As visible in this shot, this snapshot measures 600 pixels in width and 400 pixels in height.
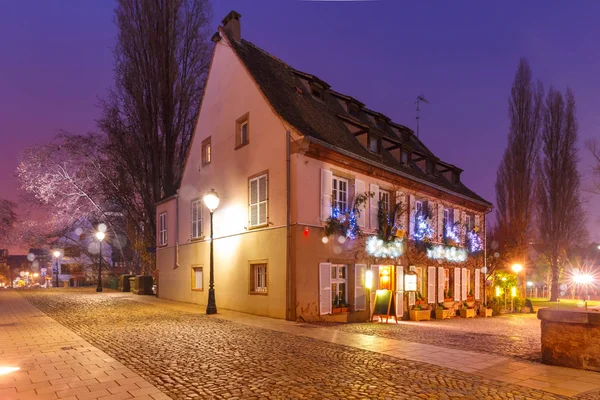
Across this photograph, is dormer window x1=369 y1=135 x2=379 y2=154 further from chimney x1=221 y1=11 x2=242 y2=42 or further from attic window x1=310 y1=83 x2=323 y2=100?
chimney x1=221 y1=11 x2=242 y2=42

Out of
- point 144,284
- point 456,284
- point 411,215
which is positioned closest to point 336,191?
point 411,215

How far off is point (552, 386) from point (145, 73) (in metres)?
27.9

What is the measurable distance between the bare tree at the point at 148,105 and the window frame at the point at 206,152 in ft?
27.4

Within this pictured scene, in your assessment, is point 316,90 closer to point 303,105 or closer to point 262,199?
point 303,105

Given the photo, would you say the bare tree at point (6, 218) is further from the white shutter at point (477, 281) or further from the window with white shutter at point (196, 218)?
the white shutter at point (477, 281)

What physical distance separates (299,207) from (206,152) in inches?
314

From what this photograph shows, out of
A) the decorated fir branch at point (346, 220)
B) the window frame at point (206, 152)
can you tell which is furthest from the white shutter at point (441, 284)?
the window frame at point (206, 152)

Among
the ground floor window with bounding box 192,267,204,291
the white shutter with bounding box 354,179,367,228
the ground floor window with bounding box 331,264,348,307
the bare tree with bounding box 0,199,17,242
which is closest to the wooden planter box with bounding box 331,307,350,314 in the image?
the ground floor window with bounding box 331,264,348,307

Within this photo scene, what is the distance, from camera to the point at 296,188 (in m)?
14.2

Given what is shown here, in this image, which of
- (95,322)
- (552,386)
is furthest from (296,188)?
(552,386)

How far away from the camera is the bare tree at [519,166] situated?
33938 millimetres

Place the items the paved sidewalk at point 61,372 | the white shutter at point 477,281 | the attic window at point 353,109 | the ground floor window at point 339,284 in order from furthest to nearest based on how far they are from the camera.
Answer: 1. the white shutter at point 477,281
2. the attic window at point 353,109
3. the ground floor window at point 339,284
4. the paved sidewalk at point 61,372

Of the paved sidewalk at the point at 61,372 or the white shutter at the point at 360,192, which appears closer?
the paved sidewalk at the point at 61,372

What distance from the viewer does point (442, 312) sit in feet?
66.1
